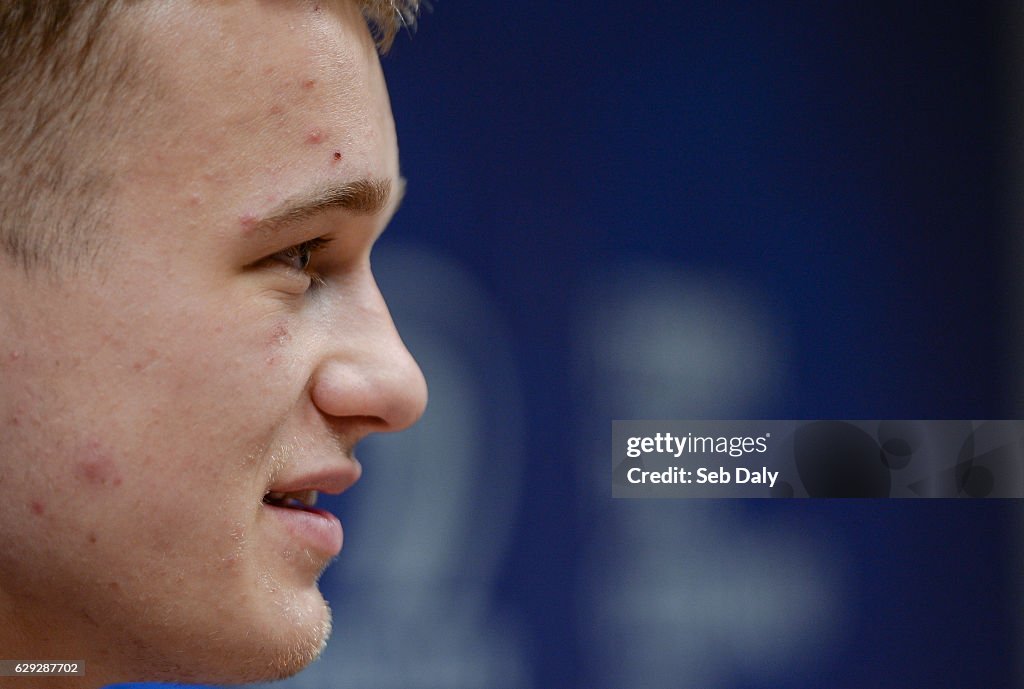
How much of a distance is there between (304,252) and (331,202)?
45mm

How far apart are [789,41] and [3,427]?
1.52m

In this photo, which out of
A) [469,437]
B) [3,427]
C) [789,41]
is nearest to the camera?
[3,427]

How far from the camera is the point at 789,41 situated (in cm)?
170

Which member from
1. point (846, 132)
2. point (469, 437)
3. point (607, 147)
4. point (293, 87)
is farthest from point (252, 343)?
point (846, 132)

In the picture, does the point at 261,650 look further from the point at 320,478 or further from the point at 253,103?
the point at 253,103

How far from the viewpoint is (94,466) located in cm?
52

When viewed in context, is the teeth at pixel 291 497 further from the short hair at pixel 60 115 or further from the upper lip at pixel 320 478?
the short hair at pixel 60 115

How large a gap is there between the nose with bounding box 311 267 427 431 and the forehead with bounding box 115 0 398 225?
A: 0.09 meters

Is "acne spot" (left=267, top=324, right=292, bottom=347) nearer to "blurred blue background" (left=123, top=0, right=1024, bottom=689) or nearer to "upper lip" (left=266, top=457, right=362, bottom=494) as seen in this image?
"upper lip" (left=266, top=457, right=362, bottom=494)

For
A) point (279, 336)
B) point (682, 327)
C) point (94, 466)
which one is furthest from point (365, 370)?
point (682, 327)

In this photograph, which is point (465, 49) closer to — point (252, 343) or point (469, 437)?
point (469, 437)

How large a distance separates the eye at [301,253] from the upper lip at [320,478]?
0.41 ft

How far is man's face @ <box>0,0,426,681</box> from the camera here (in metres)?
0.52

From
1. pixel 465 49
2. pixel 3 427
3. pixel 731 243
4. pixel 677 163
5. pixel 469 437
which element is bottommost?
pixel 3 427
